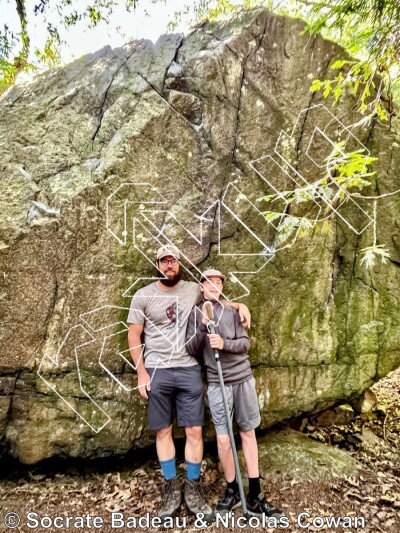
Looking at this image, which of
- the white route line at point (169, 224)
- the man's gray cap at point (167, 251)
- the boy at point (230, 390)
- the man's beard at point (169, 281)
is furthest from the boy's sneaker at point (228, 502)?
the man's gray cap at point (167, 251)

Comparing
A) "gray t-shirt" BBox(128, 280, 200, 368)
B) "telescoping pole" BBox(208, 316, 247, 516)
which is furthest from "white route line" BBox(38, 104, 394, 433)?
"telescoping pole" BBox(208, 316, 247, 516)

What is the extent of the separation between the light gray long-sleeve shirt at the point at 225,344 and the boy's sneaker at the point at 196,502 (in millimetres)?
1289

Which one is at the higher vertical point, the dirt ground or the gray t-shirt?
the gray t-shirt

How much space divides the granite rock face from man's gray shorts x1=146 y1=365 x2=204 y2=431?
29.4 inches

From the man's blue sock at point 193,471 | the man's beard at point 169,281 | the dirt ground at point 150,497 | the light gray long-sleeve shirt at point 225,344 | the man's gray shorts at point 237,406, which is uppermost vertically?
the man's beard at point 169,281

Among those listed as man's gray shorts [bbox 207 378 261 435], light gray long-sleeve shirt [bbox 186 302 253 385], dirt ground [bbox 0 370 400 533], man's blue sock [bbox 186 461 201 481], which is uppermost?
light gray long-sleeve shirt [bbox 186 302 253 385]

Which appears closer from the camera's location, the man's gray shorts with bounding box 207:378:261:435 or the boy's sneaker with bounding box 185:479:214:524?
the boy's sneaker with bounding box 185:479:214:524

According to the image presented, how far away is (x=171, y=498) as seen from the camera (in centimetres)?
434

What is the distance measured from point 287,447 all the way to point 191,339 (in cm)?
249

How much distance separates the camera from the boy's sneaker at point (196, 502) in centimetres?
419

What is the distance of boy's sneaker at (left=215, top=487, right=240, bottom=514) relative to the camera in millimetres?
4219

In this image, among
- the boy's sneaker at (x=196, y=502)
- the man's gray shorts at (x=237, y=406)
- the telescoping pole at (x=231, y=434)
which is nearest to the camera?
the telescoping pole at (x=231, y=434)

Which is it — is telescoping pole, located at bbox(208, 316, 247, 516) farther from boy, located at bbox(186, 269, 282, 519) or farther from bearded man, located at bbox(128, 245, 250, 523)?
bearded man, located at bbox(128, 245, 250, 523)

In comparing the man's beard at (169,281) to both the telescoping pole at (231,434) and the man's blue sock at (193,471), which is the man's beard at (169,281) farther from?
the man's blue sock at (193,471)
